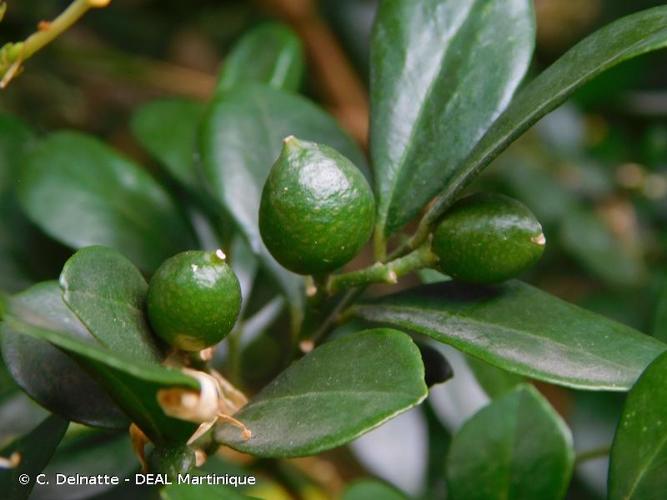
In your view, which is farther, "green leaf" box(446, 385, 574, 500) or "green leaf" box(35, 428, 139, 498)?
"green leaf" box(35, 428, 139, 498)

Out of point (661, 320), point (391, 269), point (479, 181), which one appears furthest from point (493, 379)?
point (479, 181)

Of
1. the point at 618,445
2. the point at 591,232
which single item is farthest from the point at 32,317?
the point at 591,232

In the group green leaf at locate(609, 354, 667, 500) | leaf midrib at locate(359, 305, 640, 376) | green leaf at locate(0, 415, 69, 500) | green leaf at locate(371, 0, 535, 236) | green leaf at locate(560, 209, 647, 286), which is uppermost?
green leaf at locate(371, 0, 535, 236)

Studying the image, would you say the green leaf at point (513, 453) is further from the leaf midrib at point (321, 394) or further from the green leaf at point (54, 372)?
the green leaf at point (54, 372)

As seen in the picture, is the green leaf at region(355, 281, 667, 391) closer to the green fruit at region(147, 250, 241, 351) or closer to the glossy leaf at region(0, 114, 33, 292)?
the green fruit at region(147, 250, 241, 351)

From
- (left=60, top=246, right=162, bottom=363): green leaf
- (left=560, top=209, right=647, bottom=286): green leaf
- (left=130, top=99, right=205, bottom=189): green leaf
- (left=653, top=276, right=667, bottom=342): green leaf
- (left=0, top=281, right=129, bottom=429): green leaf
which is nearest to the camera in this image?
(left=60, top=246, right=162, bottom=363): green leaf

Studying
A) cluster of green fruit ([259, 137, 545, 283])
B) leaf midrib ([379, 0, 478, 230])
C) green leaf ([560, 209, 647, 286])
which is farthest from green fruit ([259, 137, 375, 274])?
green leaf ([560, 209, 647, 286])

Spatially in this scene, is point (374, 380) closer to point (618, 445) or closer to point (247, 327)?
point (618, 445)
